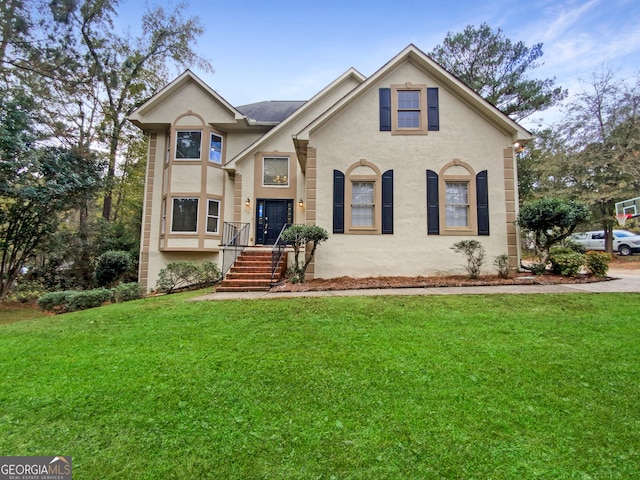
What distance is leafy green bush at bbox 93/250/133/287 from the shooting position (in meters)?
13.1

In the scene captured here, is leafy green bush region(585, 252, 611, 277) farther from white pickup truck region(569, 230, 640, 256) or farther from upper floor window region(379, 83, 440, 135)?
white pickup truck region(569, 230, 640, 256)

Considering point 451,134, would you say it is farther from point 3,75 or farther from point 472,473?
point 3,75

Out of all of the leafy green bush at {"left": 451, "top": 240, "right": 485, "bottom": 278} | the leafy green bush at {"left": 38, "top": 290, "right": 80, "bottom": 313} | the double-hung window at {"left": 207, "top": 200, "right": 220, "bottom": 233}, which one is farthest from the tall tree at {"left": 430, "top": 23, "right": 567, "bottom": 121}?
the leafy green bush at {"left": 38, "top": 290, "right": 80, "bottom": 313}

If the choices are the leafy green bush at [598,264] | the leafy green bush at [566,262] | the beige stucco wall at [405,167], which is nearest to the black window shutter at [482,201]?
the beige stucco wall at [405,167]

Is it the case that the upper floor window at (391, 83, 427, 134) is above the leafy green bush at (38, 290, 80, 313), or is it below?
above

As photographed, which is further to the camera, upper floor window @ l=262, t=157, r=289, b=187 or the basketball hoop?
the basketball hoop

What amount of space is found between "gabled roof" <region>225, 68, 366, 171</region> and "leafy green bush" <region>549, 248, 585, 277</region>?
10442mm

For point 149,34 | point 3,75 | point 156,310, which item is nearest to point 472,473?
point 156,310

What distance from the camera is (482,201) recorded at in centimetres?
988

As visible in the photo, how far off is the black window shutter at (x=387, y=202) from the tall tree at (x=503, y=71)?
14.5 metres

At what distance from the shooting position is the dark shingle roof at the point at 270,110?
1467 centimetres

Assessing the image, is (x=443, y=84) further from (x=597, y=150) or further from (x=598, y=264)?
(x=597, y=150)

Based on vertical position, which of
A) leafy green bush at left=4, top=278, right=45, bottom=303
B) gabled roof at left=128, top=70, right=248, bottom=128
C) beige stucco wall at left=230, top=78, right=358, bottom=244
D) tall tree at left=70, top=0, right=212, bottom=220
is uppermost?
tall tree at left=70, top=0, right=212, bottom=220

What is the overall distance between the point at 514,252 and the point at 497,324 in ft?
19.3
